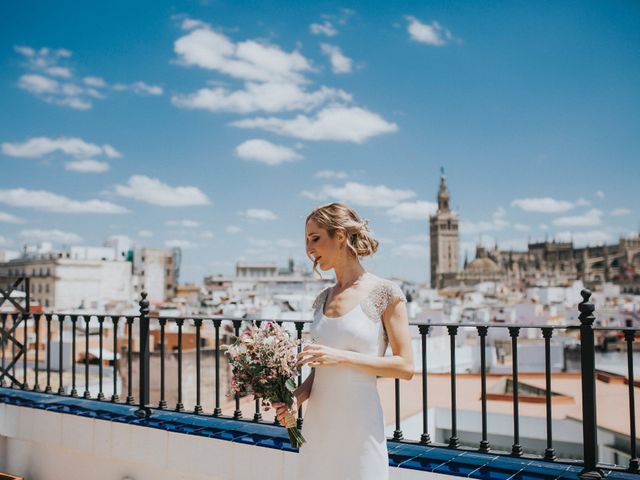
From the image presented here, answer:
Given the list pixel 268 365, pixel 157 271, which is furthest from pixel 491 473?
pixel 157 271

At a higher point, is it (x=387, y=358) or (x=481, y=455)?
(x=387, y=358)

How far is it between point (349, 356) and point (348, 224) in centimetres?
44

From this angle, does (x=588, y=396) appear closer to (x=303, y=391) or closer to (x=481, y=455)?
(x=481, y=455)

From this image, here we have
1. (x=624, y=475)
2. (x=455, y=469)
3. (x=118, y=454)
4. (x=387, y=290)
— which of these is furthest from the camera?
(x=118, y=454)

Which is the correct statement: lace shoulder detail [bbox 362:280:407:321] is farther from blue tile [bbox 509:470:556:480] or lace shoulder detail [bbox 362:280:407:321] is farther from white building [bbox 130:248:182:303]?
white building [bbox 130:248:182:303]

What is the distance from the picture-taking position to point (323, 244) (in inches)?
81.7

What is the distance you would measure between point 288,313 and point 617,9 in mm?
80989

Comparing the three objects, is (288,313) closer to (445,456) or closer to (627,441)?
(627,441)

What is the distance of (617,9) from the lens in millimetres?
85750

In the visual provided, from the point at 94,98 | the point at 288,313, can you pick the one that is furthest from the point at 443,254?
the point at 288,313

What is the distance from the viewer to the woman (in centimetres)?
196

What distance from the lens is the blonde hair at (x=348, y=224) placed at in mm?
2051

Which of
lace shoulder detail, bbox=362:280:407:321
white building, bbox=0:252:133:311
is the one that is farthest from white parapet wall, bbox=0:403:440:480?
white building, bbox=0:252:133:311

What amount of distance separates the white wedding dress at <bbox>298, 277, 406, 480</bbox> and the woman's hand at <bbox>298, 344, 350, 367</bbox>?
82 millimetres
